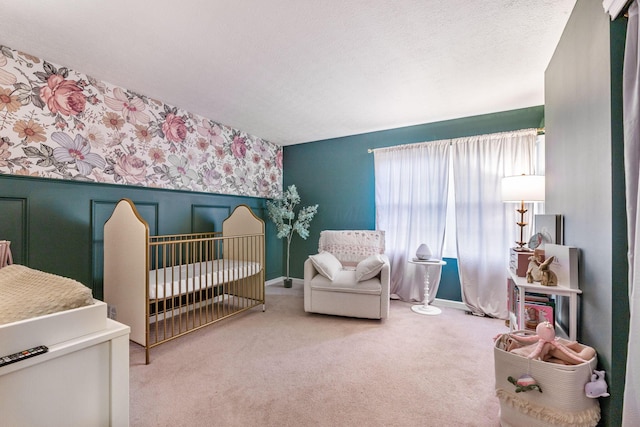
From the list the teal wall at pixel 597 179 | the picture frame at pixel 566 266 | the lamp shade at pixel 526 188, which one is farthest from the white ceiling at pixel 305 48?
the picture frame at pixel 566 266

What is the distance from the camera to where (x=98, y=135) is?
235 centimetres

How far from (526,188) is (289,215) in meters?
2.79

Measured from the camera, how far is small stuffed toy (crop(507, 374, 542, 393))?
3.95ft

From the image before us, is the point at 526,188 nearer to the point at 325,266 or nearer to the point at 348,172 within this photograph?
the point at 325,266

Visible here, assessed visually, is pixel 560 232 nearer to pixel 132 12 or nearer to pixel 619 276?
pixel 619 276

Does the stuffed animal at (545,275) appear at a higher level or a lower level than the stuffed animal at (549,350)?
higher

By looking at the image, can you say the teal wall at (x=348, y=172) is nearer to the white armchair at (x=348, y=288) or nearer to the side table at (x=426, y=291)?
A: the side table at (x=426, y=291)

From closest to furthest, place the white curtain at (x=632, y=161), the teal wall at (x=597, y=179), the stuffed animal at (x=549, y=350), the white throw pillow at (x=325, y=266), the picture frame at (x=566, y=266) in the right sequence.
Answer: the white curtain at (x=632, y=161) → the teal wall at (x=597, y=179) → the stuffed animal at (x=549, y=350) → the picture frame at (x=566, y=266) → the white throw pillow at (x=325, y=266)

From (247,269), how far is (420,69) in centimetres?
249

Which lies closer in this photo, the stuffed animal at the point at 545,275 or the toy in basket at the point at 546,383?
the toy in basket at the point at 546,383

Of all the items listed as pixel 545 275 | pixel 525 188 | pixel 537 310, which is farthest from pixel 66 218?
pixel 525 188

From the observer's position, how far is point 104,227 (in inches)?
93.0

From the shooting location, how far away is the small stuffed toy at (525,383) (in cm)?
121

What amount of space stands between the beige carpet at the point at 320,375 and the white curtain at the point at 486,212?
1.30 feet
